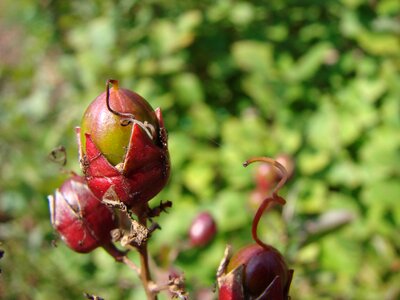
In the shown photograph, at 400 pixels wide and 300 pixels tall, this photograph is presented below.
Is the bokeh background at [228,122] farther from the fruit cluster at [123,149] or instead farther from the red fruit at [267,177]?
the fruit cluster at [123,149]

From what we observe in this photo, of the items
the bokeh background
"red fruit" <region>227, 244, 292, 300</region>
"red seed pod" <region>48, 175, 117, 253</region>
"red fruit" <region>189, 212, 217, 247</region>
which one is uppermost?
"red seed pod" <region>48, 175, 117, 253</region>

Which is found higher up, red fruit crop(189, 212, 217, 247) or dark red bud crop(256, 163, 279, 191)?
red fruit crop(189, 212, 217, 247)

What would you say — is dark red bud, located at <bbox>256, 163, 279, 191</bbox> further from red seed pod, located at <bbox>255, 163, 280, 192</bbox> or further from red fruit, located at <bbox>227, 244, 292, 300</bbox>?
red fruit, located at <bbox>227, 244, 292, 300</bbox>

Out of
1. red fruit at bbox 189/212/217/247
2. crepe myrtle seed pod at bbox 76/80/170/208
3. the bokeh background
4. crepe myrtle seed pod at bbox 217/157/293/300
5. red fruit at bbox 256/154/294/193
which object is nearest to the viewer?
crepe myrtle seed pod at bbox 76/80/170/208

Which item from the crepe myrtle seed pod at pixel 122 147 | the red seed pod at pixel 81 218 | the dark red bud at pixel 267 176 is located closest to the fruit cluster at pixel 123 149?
the crepe myrtle seed pod at pixel 122 147

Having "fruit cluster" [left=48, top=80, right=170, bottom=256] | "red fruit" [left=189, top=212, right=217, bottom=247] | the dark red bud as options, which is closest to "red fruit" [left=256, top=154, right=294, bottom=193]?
the dark red bud

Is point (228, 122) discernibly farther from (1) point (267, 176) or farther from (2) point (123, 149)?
(2) point (123, 149)

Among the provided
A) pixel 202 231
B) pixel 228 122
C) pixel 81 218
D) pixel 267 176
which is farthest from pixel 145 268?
pixel 228 122
